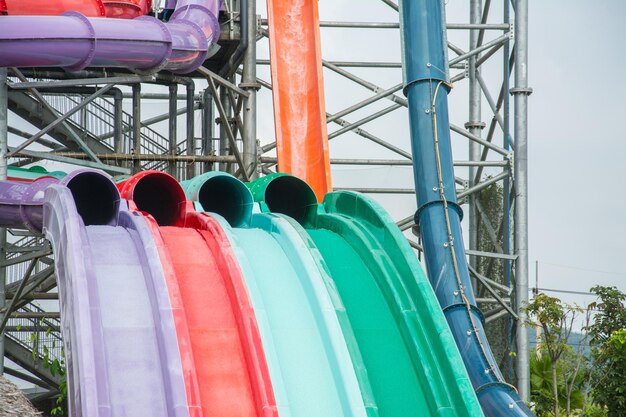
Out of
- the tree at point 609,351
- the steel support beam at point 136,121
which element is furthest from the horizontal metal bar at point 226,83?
the tree at point 609,351

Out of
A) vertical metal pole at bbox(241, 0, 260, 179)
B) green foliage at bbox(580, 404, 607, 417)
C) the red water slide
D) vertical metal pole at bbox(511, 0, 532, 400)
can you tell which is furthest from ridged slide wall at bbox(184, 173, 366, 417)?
green foliage at bbox(580, 404, 607, 417)

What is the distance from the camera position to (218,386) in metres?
8.93

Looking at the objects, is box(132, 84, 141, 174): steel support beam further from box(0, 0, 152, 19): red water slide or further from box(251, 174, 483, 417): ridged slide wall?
box(251, 174, 483, 417): ridged slide wall

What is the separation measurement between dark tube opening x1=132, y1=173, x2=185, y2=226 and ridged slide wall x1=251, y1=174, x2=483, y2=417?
2.78 feet

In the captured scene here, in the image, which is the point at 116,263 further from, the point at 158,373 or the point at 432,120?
the point at 432,120

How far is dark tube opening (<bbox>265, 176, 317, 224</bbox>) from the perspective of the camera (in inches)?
469

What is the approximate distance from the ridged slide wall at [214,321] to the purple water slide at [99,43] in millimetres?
2206

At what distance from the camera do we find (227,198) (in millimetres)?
11688

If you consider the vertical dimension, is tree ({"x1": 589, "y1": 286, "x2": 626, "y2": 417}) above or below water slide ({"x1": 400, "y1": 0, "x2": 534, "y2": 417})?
below

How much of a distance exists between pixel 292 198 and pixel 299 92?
12.5 ft

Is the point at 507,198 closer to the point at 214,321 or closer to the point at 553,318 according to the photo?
the point at 553,318

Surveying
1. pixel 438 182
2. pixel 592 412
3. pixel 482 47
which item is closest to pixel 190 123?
pixel 482 47

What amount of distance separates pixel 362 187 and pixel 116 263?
855cm

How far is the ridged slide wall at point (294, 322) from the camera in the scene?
8.98 m
